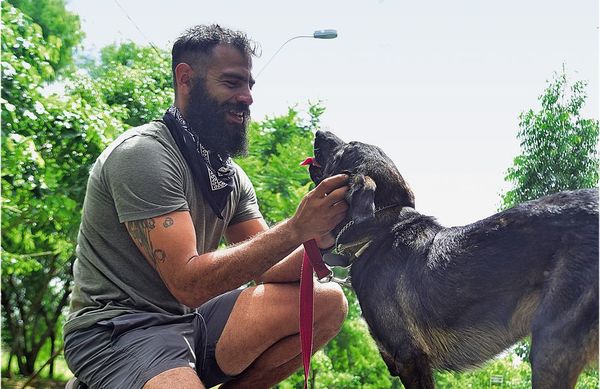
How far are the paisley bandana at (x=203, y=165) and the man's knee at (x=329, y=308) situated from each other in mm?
556

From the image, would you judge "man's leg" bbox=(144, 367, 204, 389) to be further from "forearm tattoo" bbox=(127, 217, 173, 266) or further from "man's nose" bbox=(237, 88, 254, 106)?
"man's nose" bbox=(237, 88, 254, 106)

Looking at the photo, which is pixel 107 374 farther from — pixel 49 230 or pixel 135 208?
pixel 49 230

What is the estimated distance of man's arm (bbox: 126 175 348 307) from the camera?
95.5 inches

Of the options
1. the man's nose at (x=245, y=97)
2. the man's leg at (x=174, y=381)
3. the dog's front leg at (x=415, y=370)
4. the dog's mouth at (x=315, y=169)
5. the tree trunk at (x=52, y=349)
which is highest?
the man's nose at (x=245, y=97)

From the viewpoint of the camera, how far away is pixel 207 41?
2.90 meters

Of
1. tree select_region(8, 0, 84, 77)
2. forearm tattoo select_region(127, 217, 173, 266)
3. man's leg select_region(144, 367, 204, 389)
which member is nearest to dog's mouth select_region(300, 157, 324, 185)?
forearm tattoo select_region(127, 217, 173, 266)

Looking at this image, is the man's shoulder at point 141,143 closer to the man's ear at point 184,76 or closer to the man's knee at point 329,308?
the man's ear at point 184,76

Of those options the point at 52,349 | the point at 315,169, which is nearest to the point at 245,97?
the point at 315,169

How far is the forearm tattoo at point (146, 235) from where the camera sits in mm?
2498

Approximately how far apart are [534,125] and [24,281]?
10494 millimetres

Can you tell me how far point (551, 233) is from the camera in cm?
218

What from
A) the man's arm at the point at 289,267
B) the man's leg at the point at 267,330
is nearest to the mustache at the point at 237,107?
the man's arm at the point at 289,267

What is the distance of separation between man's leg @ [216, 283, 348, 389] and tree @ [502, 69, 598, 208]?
3.47 meters

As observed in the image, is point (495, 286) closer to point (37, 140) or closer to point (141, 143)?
Result: point (141, 143)
